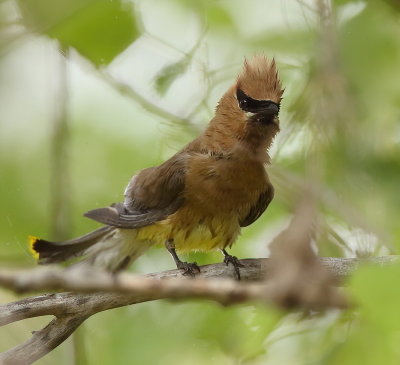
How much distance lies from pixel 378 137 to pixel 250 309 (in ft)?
3.08

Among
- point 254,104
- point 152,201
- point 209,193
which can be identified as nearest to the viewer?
point 254,104

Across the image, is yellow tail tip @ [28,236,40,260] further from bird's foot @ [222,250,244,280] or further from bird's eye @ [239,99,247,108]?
bird's eye @ [239,99,247,108]

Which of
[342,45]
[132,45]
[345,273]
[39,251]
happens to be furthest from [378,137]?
[39,251]

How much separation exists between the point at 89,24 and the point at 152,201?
2.98ft

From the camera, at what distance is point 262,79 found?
318 centimetres

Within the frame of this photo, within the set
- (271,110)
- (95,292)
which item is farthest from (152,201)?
(95,292)

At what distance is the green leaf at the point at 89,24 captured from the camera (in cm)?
334

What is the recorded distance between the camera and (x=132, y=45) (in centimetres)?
362

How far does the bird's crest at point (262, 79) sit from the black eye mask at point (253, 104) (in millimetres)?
21

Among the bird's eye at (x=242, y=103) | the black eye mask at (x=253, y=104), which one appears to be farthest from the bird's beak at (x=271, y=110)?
the bird's eye at (x=242, y=103)

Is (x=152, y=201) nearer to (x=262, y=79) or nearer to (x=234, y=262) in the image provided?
(x=234, y=262)

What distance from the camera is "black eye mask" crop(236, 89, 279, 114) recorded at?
125 inches

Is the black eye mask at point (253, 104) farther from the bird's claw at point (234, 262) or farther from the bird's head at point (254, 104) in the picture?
the bird's claw at point (234, 262)

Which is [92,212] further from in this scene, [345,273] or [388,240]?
[388,240]
